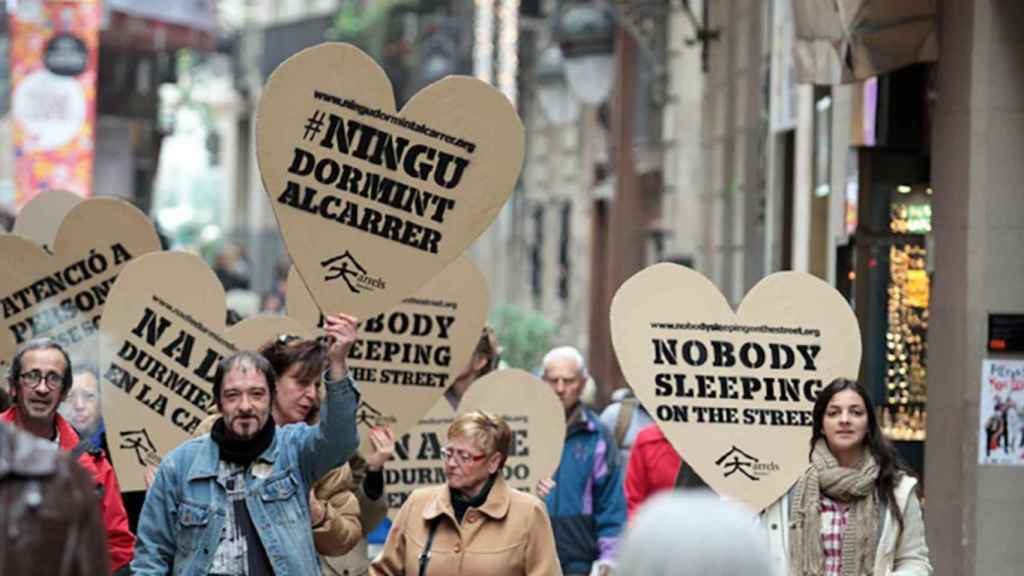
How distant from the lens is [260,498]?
25.7 ft

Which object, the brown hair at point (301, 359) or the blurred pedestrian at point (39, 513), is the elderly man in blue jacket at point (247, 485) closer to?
the brown hair at point (301, 359)

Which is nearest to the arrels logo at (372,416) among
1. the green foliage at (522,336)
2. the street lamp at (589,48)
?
the street lamp at (589,48)

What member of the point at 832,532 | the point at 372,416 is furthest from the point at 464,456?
the point at 372,416

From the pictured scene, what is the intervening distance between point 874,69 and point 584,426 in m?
3.11

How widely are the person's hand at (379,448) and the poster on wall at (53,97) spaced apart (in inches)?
705

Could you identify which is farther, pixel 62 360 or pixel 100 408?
pixel 100 408

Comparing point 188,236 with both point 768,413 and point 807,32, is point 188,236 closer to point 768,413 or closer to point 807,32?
point 807,32

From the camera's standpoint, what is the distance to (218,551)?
7.83 metres

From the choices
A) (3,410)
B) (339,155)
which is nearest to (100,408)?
(3,410)

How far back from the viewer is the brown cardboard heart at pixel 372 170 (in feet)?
29.7

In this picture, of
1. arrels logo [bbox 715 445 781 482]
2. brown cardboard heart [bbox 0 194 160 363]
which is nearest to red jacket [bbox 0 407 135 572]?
arrels logo [bbox 715 445 781 482]

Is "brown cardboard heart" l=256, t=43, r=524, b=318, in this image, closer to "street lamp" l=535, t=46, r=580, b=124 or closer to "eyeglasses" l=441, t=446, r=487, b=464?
"eyeglasses" l=441, t=446, r=487, b=464

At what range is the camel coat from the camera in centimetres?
843

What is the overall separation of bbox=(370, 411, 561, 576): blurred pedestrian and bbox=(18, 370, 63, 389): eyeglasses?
4.83ft
